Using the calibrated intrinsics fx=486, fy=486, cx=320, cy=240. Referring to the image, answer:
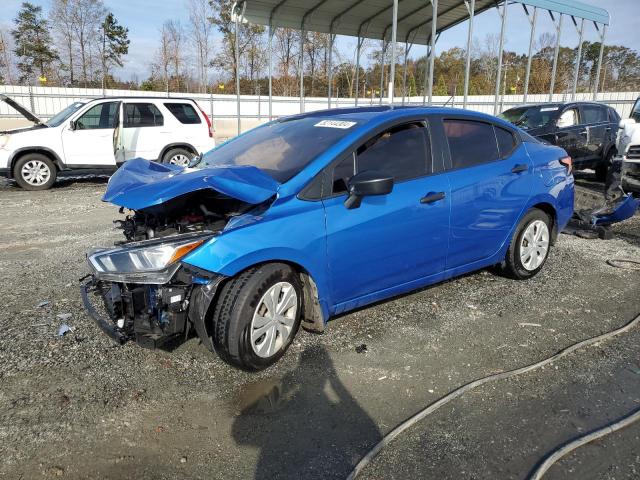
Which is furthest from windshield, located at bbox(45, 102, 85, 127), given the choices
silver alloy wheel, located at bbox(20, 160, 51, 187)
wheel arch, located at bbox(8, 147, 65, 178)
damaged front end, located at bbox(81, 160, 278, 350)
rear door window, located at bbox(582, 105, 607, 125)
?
rear door window, located at bbox(582, 105, 607, 125)

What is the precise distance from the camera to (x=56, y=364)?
Result: 10.6 ft

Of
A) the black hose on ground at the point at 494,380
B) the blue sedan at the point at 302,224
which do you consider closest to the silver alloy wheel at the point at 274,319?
the blue sedan at the point at 302,224

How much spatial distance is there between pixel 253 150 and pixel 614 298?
356 cm

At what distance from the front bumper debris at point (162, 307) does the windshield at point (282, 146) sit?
3.06 ft

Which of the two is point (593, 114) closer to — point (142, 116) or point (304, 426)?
point (142, 116)

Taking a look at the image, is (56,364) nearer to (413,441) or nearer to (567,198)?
(413,441)

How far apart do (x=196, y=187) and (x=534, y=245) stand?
11.4 ft

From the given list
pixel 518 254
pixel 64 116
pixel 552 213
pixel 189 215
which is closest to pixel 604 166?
pixel 552 213

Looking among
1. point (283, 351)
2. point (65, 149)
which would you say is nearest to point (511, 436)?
point (283, 351)

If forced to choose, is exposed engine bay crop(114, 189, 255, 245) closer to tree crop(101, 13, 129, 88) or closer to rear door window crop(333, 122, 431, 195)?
rear door window crop(333, 122, 431, 195)

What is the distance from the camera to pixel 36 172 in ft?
33.5

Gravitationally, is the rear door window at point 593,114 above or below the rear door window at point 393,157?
above

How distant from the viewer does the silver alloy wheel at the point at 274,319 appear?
3055 mm

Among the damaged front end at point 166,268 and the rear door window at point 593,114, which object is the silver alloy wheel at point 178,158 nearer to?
the damaged front end at point 166,268
